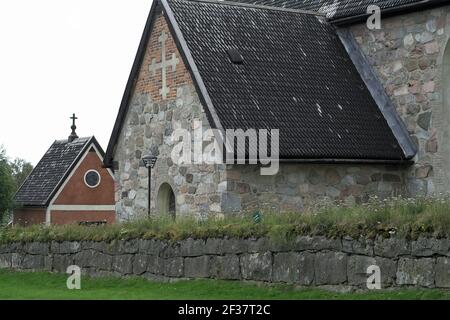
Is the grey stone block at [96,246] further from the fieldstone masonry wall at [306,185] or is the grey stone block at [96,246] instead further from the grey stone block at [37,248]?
the fieldstone masonry wall at [306,185]

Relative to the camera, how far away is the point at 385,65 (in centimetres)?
2361

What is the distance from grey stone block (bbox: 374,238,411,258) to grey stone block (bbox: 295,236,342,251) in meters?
0.69

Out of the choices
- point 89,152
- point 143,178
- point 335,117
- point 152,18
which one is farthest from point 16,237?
point 89,152

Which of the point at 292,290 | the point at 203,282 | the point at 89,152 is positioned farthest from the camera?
the point at 89,152

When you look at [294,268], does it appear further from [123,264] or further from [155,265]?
[123,264]

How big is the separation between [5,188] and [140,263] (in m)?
32.6

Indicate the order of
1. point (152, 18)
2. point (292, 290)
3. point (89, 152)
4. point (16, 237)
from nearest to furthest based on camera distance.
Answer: point (292, 290)
point (16, 237)
point (152, 18)
point (89, 152)

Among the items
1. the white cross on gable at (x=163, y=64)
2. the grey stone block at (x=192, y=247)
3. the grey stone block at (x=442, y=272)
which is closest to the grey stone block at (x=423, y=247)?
the grey stone block at (x=442, y=272)

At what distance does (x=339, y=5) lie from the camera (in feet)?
83.1

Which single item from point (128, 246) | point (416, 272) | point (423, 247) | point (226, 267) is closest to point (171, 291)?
point (226, 267)

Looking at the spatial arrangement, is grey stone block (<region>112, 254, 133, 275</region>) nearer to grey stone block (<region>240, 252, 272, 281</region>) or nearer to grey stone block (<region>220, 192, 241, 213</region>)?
A: grey stone block (<region>240, 252, 272, 281</region>)

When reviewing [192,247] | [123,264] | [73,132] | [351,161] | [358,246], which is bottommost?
[123,264]
